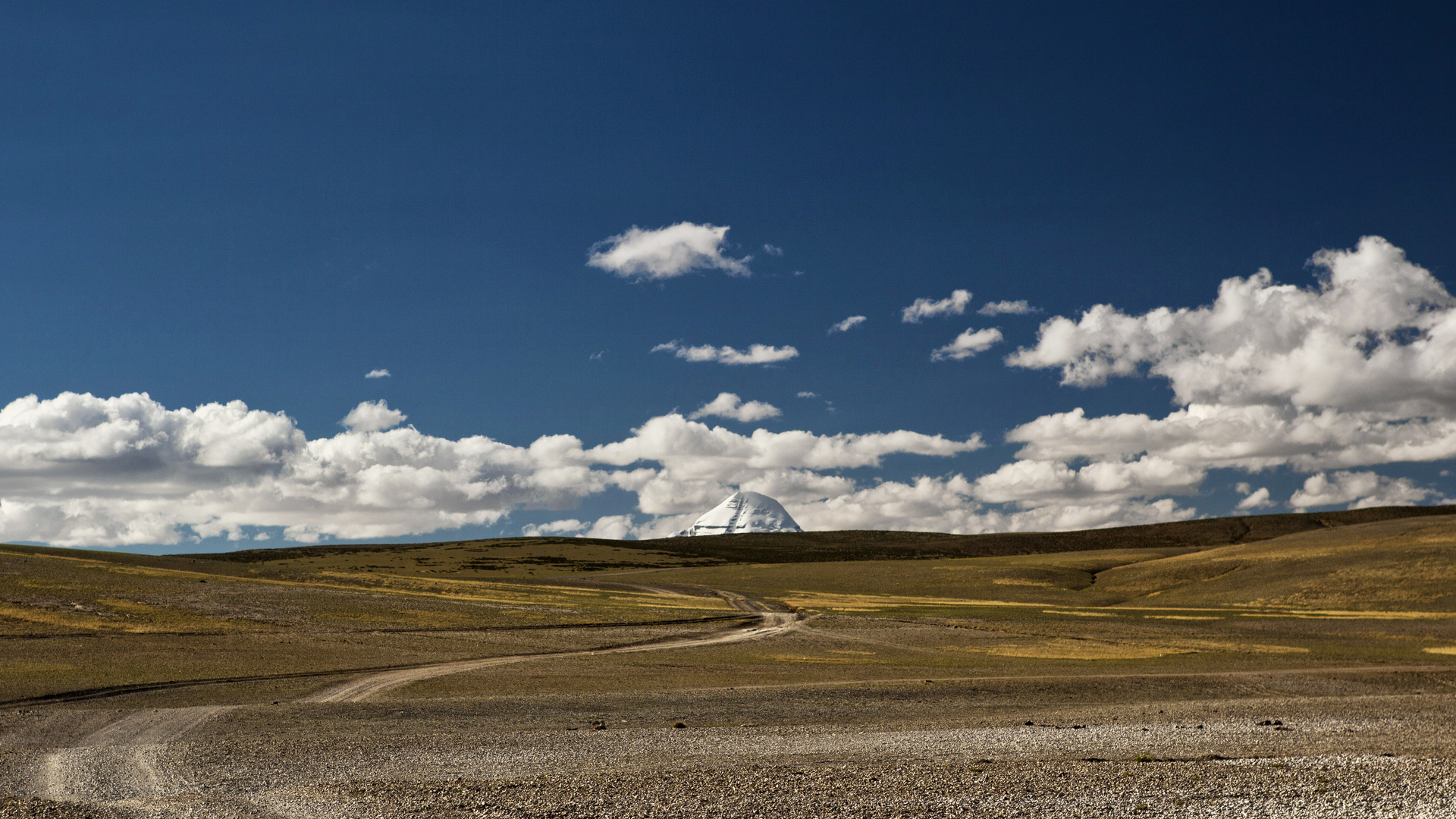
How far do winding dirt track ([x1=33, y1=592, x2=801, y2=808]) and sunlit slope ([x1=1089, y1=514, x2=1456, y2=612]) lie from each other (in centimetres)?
6842

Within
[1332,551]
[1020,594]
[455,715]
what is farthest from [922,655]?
[1332,551]

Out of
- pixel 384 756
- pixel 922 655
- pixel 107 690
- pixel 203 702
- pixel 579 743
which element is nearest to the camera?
pixel 384 756

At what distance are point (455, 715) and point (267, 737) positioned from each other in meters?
5.49

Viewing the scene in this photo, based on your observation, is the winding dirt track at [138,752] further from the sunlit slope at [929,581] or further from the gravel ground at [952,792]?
the sunlit slope at [929,581]

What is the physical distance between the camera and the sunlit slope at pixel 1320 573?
79438 mm

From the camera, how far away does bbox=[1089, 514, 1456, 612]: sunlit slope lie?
79.4 meters

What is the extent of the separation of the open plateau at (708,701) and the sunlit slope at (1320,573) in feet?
2.03

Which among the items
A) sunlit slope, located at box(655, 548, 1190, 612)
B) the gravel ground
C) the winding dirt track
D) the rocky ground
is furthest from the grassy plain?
the gravel ground

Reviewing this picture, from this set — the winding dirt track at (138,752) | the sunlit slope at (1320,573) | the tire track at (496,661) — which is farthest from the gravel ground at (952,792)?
the sunlit slope at (1320,573)

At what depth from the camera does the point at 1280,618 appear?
6756 cm

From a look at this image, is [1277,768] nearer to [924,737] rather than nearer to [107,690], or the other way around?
[924,737]

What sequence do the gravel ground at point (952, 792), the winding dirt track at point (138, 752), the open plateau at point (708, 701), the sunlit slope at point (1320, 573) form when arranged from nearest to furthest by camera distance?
the gravel ground at point (952, 792) → the open plateau at point (708, 701) → the winding dirt track at point (138, 752) → the sunlit slope at point (1320, 573)

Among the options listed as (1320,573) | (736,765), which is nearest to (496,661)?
(736,765)

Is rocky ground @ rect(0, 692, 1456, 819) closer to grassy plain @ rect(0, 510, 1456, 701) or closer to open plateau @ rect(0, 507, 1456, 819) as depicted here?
open plateau @ rect(0, 507, 1456, 819)
